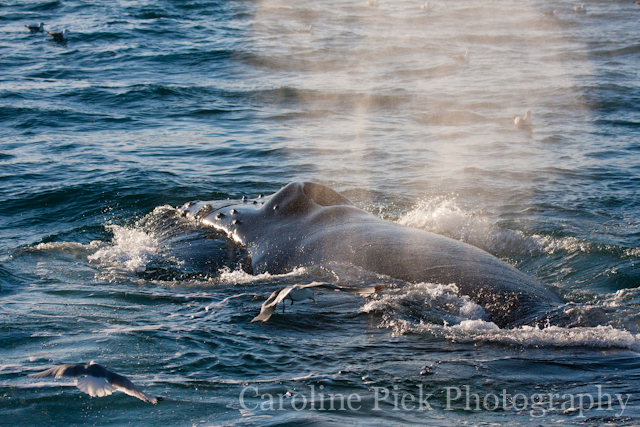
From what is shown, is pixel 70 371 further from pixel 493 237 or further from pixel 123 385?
pixel 493 237

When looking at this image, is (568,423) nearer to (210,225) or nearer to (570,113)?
(210,225)

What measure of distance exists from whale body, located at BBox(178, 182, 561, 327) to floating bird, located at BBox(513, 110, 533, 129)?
8.84m

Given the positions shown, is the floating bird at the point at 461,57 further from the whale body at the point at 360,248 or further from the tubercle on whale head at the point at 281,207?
the tubercle on whale head at the point at 281,207

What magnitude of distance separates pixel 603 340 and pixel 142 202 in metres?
7.56

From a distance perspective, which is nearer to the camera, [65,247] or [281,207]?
[281,207]

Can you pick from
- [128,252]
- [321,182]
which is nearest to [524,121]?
[321,182]

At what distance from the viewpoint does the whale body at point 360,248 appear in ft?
16.9

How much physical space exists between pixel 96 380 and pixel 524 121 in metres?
12.9

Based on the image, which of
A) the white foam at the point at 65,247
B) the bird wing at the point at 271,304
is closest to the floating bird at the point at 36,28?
the white foam at the point at 65,247

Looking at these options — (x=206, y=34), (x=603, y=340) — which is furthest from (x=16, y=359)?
(x=206, y=34)

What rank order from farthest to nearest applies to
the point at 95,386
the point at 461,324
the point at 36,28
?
the point at 36,28
the point at 461,324
the point at 95,386

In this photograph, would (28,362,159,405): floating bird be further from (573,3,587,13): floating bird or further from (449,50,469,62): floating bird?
(573,3,587,13): floating bird

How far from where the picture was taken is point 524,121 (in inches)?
583

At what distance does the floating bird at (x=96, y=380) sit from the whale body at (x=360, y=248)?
2.61 meters
